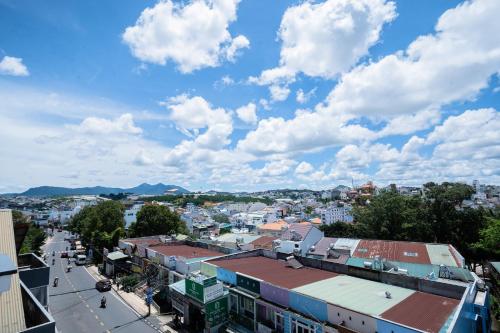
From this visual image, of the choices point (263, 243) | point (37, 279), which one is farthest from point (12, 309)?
point (263, 243)

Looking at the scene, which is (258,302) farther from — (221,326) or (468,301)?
(468,301)

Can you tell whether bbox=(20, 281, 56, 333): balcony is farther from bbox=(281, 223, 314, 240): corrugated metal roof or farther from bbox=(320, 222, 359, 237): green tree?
bbox=(320, 222, 359, 237): green tree

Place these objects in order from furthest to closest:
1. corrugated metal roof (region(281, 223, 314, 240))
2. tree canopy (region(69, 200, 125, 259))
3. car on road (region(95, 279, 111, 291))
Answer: tree canopy (region(69, 200, 125, 259)) < corrugated metal roof (region(281, 223, 314, 240)) < car on road (region(95, 279, 111, 291))

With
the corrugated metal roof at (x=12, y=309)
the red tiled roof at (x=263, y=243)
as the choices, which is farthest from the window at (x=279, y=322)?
the red tiled roof at (x=263, y=243)

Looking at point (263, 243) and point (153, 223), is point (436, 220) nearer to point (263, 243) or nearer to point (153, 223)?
point (263, 243)

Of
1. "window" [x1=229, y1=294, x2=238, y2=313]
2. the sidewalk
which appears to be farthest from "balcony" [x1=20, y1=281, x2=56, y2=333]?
the sidewalk

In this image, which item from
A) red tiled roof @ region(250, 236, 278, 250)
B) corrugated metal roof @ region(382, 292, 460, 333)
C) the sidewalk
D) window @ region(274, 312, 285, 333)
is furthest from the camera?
red tiled roof @ region(250, 236, 278, 250)

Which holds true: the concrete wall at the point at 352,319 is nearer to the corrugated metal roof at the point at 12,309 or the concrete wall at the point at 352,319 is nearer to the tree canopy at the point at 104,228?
the corrugated metal roof at the point at 12,309

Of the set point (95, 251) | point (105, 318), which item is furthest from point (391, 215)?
point (95, 251)
